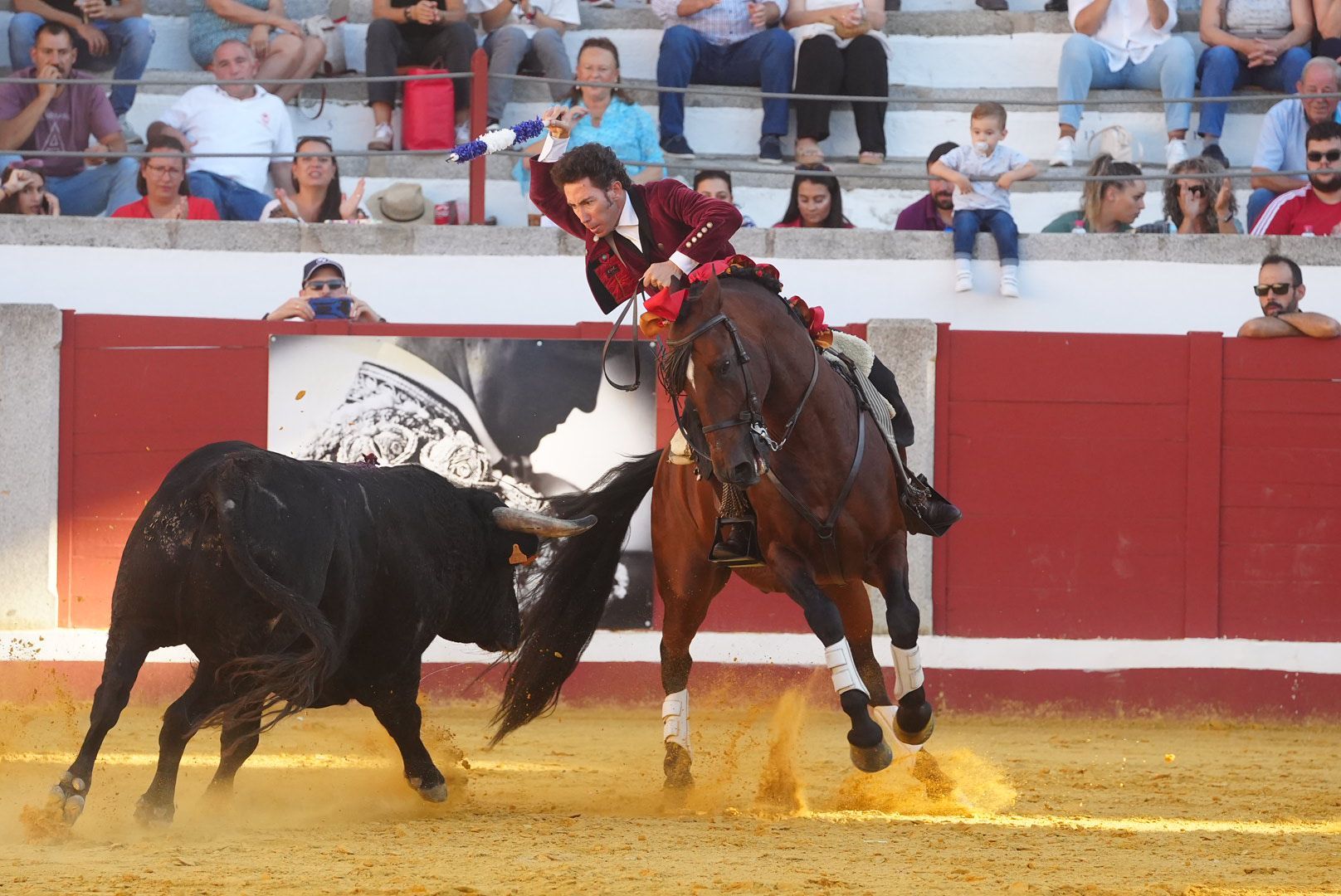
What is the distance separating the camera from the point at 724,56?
32.0 feet

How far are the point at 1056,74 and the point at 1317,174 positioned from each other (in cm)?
244

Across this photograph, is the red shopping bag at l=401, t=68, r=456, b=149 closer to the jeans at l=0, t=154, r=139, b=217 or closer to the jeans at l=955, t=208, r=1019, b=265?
the jeans at l=0, t=154, r=139, b=217

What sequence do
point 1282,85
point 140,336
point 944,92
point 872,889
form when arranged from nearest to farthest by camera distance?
point 872,889 < point 140,336 < point 1282,85 < point 944,92

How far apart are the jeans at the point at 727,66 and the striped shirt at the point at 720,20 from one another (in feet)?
0.17

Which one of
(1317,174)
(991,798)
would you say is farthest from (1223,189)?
(991,798)

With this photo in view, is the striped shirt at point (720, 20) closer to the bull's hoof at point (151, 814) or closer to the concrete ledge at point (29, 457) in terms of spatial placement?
the concrete ledge at point (29, 457)

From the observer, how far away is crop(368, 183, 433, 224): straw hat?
8422 millimetres

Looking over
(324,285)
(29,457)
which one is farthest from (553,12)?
(29,457)

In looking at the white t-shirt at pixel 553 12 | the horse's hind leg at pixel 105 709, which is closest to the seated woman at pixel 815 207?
the white t-shirt at pixel 553 12

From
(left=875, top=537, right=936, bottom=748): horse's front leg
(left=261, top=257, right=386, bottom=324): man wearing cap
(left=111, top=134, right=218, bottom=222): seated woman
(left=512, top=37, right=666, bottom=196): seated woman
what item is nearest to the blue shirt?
(left=512, top=37, right=666, bottom=196): seated woman

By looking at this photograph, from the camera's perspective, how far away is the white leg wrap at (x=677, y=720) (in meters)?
5.40

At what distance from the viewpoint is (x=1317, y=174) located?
827 cm

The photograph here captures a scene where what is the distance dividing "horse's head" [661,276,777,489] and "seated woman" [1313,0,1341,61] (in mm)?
6409

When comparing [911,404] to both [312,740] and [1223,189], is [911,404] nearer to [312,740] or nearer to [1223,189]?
[1223,189]
